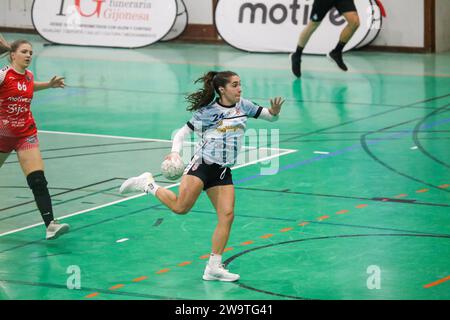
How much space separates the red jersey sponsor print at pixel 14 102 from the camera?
34.2ft

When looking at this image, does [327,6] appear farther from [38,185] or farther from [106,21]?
[38,185]

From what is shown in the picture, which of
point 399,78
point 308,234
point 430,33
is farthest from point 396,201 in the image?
point 430,33

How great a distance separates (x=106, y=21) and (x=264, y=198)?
1380cm

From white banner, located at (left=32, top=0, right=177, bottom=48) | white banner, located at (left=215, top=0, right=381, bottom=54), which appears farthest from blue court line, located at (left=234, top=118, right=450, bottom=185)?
white banner, located at (left=32, top=0, right=177, bottom=48)

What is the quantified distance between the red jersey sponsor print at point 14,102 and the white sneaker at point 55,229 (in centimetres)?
95

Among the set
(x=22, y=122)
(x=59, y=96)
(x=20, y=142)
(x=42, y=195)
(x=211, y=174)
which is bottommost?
(x=59, y=96)

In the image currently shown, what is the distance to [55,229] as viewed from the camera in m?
10.2

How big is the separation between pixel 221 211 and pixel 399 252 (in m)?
1.79

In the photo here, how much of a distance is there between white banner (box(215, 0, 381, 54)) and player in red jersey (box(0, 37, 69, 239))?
12.9 metres

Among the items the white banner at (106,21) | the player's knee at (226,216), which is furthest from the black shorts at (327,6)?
the player's knee at (226,216)

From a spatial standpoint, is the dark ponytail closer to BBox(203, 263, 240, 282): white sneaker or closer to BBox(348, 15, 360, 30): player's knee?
BBox(203, 263, 240, 282): white sneaker

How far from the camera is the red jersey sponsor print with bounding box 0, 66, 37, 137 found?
10438 mm

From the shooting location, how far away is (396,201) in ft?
38.0

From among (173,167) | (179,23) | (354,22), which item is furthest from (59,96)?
(173,167)
